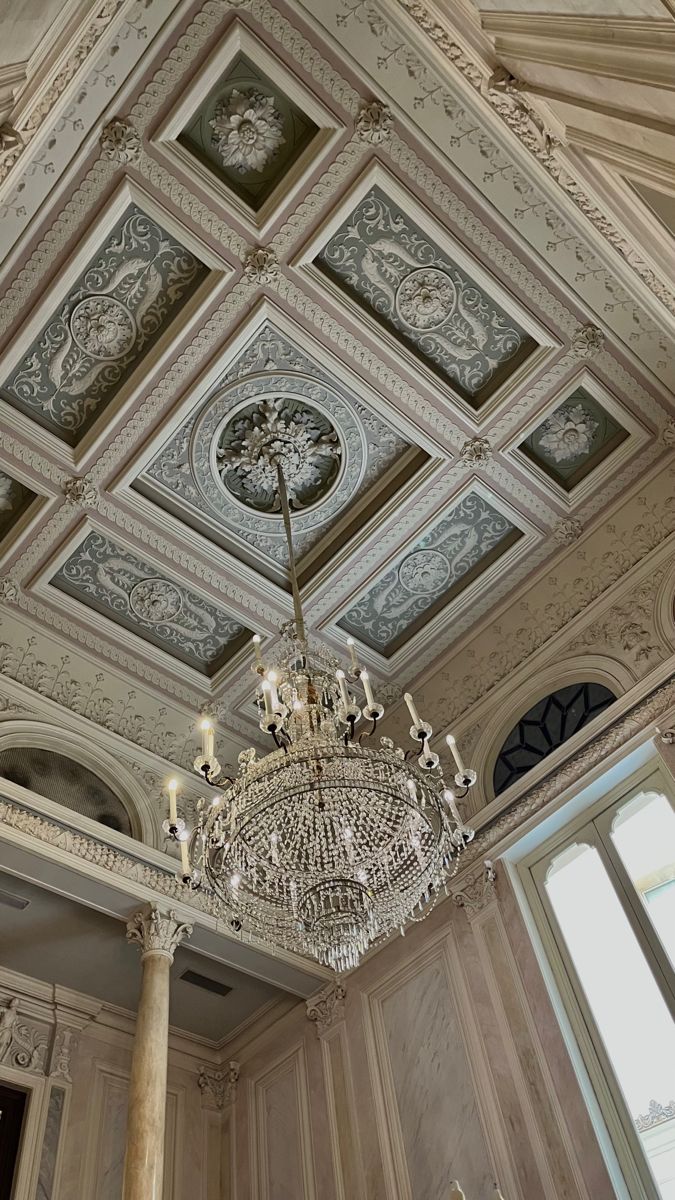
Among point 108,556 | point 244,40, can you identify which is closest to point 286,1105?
point 108,556

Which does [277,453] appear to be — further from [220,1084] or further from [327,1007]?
[220,1084]

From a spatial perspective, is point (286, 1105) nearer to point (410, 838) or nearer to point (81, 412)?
point (410, 838)

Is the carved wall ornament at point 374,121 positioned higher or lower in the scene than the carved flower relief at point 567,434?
lower

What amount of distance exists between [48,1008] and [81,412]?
14.5 ft

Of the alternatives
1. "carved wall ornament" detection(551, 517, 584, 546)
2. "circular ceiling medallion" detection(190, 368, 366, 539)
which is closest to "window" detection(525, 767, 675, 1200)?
"carved wall ornament" detection(551, 517, 584, 546)

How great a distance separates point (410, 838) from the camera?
4.49 m

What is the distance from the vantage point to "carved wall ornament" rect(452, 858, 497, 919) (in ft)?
20.9

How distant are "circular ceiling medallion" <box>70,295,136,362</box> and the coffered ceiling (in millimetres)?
15

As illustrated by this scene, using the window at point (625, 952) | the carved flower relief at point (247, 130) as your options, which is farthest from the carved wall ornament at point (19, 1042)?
the carved flower relief at point (247, 130)

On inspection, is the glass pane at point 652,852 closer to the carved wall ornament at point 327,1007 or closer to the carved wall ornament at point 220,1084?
the carved wall ornament at point 327,1007

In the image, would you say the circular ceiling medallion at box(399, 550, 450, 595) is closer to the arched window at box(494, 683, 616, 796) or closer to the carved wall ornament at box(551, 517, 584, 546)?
the carved wall ornament at box(551, 517, 584, 546)

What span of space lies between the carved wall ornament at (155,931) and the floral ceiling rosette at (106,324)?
3.30 m

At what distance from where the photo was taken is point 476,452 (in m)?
6.54

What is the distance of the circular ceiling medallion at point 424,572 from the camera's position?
23.6ft
